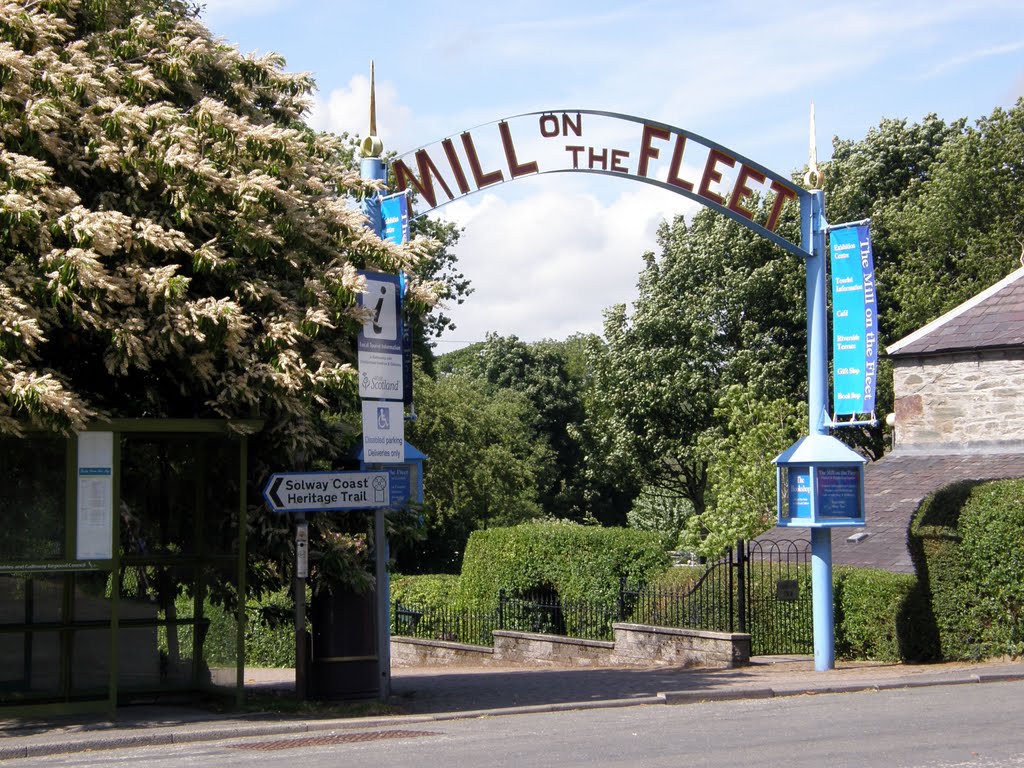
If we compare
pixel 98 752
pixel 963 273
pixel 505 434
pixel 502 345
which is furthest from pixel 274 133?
pixel 502 345

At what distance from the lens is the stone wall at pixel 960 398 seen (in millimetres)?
23734

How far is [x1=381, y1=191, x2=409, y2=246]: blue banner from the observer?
14758 mm

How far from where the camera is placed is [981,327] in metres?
24.5

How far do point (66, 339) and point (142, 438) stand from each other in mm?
1616

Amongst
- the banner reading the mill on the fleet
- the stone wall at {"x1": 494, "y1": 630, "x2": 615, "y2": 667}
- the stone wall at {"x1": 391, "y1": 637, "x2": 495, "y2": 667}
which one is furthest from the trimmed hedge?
the stone wall at {"x1": 391, "y1": 637, "x2": 495, "y2": 667}

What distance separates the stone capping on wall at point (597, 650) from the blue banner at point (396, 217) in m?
7.45

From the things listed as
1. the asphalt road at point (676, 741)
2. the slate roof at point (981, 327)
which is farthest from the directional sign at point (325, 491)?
the slate roof at point (981, 327)

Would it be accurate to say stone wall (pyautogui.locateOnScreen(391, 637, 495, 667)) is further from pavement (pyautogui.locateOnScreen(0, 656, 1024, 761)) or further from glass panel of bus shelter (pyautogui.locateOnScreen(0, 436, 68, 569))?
glass panel of bus shelter (pyautogui.locateOnScreen(0, 436, 68, 569))

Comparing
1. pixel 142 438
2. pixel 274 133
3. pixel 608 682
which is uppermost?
pixel 274 133

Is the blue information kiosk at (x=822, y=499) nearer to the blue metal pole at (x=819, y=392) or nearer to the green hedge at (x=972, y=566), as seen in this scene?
the blue metal pole at (x=819, y=392)

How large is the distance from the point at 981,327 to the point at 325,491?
632 inches

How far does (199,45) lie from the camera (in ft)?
43.7

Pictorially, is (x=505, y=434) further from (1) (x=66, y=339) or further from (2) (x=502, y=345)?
(1) (x=66, y=339)

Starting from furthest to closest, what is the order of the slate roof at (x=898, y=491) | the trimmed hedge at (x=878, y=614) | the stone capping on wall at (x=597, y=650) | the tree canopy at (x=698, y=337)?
the tree canopy at (x=698, y=337)
the slate roof at (x=898, y=491)
the stone capping on wall at (x=597, y=650)
the trimmed hedge at (x=878, y=614)
